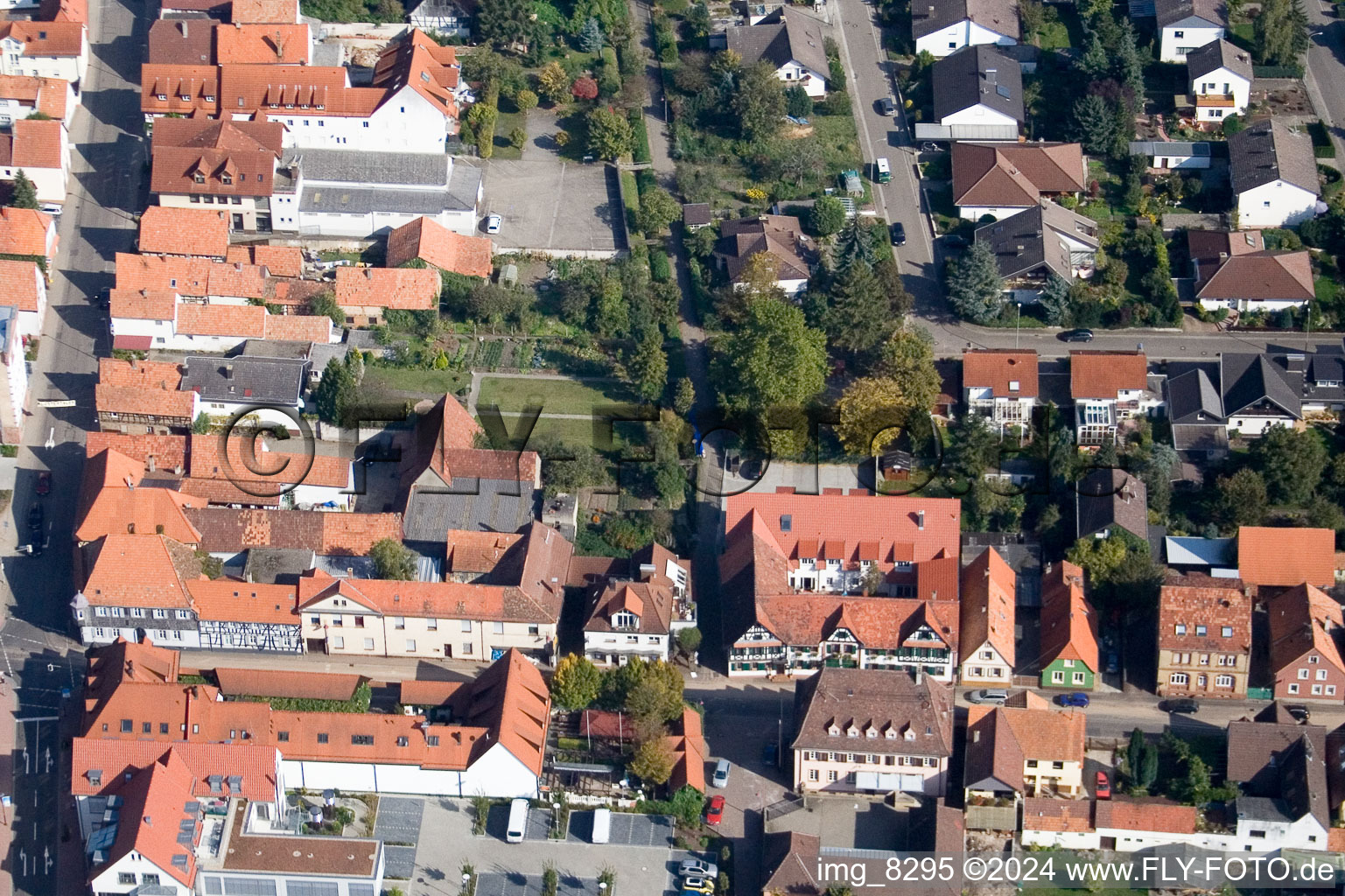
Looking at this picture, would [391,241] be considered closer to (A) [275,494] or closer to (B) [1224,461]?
(A) [275,494]

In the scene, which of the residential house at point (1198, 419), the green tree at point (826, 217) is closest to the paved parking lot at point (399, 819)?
the residential house at point (1198, 419)

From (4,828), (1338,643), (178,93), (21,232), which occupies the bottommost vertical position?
(4,828)

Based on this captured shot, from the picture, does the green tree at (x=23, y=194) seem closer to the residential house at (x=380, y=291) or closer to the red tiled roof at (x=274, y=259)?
the red tiled roof at (x=274, y=259)

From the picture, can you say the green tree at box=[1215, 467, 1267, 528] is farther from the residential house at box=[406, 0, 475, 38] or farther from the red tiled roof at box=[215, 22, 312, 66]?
the red tiled roof at box=[215, 22, 312, 66]

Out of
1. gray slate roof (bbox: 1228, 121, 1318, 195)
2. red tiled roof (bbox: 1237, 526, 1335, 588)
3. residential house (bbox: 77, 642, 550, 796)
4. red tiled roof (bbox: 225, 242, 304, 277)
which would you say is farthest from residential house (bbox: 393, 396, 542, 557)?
gray slate roof (bbox: 1228, 121, 1318, 195)

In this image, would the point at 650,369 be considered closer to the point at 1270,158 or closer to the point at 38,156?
the point at 38,156

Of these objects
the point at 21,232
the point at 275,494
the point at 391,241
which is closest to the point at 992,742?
the point at 275,494
